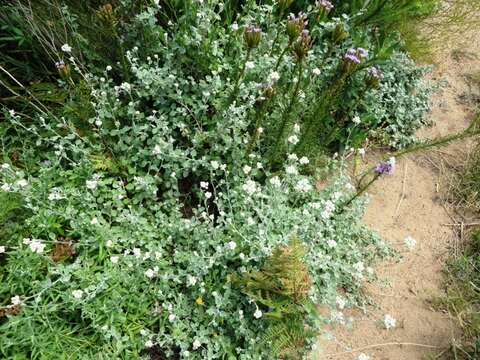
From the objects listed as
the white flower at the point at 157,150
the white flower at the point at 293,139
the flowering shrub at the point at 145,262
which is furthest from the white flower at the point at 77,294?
the white flower at the point at 293,139

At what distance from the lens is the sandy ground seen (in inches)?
104

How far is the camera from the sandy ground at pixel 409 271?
265 cm

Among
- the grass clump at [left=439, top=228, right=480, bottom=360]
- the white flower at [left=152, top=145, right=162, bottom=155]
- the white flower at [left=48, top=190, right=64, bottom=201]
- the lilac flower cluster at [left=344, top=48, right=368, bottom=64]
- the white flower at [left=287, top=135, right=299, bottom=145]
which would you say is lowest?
the grass clump at [left=439, top=228, right=480, bottom=360]

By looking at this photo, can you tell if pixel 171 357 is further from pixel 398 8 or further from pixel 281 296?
pixel 398 8

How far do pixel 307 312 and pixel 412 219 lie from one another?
4.05 feet

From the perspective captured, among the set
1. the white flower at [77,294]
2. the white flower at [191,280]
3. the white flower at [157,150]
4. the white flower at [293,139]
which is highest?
the white flower at [293,139]

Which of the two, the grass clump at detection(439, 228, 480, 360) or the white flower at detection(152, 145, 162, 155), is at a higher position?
the white flower at detection(152, 145, 162, 155)

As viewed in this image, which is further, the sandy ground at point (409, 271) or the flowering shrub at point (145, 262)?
the sandy ground at point (409, 271)

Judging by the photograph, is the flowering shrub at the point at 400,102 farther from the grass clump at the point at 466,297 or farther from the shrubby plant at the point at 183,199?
the grass clump at the point at 466,297

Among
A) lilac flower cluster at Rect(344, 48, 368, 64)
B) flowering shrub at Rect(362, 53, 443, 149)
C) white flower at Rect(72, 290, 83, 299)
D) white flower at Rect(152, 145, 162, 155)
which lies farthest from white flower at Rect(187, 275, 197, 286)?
flowering shrub at Rect(362, 53, 443, 149)

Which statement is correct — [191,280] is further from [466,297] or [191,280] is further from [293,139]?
[466,297]

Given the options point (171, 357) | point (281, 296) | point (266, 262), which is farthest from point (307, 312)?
point (171, 357)

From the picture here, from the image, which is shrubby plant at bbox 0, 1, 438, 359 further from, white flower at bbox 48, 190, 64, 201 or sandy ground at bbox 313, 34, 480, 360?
sandy ground at bbox 313, 34, 480, 360

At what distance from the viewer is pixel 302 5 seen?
3420mm
